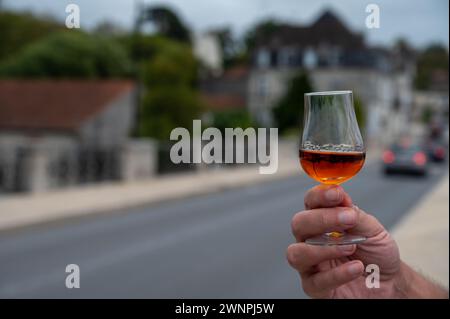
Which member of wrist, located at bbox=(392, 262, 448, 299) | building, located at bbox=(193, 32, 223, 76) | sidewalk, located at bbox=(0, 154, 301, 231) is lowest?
sidewalk, located at bbox=(0, 154, 301, 231)

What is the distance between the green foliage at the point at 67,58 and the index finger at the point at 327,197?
37.5 m

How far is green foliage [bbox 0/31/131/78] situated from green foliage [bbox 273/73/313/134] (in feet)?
44.5

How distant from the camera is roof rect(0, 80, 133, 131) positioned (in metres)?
27.0

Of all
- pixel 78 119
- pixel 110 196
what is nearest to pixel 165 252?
pixel 110 196

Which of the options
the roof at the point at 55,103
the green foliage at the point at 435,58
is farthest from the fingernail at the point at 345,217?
the roof at the point at 55,103

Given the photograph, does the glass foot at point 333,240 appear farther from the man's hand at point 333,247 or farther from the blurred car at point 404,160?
the blurred car at point 404,160

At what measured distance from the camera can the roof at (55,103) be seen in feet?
88.6

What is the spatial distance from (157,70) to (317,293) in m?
21.6

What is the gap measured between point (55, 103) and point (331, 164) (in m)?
28.6

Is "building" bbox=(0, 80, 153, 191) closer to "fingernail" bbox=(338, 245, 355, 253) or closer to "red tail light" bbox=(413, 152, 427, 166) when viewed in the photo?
"red tail light" bbox=(413, 152, 427, 166)

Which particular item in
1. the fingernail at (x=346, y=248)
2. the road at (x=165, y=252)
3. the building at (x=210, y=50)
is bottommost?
the road at (x=165, y=252)

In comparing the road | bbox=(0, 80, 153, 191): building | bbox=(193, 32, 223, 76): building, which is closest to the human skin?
the road

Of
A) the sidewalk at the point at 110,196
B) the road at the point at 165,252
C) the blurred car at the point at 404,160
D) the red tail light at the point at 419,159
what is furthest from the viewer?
the red tail light at the point at 419,159

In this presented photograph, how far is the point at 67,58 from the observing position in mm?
37875
